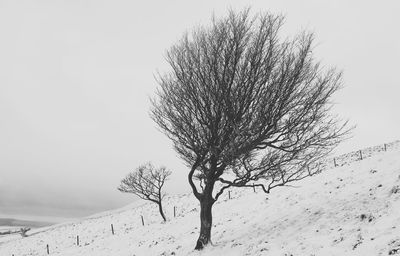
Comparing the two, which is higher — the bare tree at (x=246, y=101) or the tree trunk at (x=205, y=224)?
the bare tree at (x=246, y=101)

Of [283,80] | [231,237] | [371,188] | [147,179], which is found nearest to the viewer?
[283,80]

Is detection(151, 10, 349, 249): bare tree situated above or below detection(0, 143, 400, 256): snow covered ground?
above

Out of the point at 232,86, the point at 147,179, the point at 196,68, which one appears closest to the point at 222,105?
the point at 232,86

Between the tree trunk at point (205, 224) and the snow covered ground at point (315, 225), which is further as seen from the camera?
the tree trunk at point (205, 224)

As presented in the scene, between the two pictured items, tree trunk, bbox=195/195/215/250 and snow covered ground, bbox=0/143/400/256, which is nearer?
snow covered ground, bbox=0/143/400/256

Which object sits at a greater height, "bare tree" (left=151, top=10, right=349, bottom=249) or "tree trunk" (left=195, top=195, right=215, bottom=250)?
"bare tree" (left=151, top=10, right=349, bottom=249)

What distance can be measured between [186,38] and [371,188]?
1025 cm

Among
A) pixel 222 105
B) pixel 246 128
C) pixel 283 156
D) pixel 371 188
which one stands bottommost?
pixel 371 188

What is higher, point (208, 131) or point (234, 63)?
→ point (234, 63)

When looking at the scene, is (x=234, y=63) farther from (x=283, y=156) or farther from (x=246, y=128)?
(x=283, y=156)

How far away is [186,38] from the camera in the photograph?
50.1 ft

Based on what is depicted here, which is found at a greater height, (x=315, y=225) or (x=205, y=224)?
(x=205, y=224)

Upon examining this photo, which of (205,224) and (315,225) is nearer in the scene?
(315,225)

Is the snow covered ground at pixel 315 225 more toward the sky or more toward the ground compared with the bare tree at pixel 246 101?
more toward the ground
